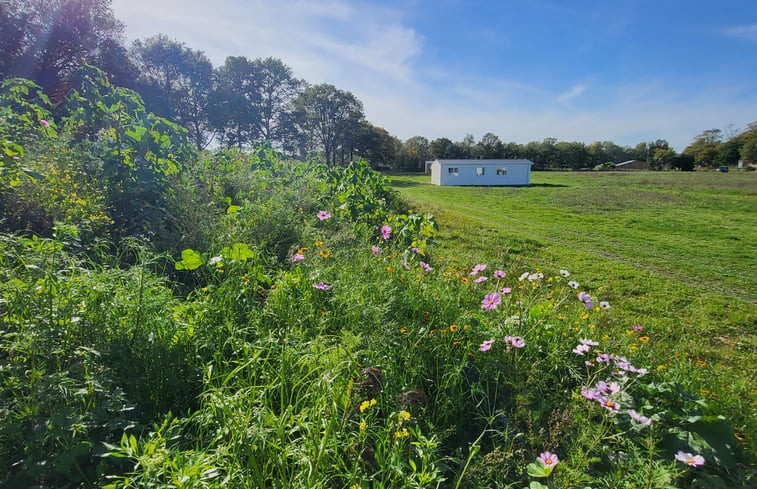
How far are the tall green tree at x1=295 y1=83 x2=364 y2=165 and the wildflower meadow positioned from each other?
1509 inches

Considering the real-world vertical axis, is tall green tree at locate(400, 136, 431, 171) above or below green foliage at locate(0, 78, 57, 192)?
above

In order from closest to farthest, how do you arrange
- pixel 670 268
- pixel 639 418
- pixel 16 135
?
pixel 639 418 → pixel 16 135 → pixel 670 268

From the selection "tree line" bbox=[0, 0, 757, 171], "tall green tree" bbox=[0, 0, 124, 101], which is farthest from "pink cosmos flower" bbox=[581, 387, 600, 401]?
"tall green tree" bbox=[0, 0, 124, 101]

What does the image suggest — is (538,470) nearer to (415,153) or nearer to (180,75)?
(180,75)

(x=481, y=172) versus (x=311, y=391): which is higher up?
(x=481, y=172)

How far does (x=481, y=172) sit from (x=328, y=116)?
18573 mm

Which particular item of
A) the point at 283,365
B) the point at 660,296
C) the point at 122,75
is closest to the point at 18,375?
the point at 283,365

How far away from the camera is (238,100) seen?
1275 inches

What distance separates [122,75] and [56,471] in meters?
23.7

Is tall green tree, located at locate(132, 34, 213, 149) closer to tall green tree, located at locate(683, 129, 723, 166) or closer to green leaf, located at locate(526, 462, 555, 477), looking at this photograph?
green leaf, located at locate(526, 462, 555, 477)

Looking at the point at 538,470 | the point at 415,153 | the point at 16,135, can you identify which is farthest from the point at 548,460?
the point at 415,153

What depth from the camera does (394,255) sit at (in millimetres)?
3170

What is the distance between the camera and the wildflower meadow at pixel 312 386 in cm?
123

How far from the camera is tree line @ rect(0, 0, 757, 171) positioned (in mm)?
15758
